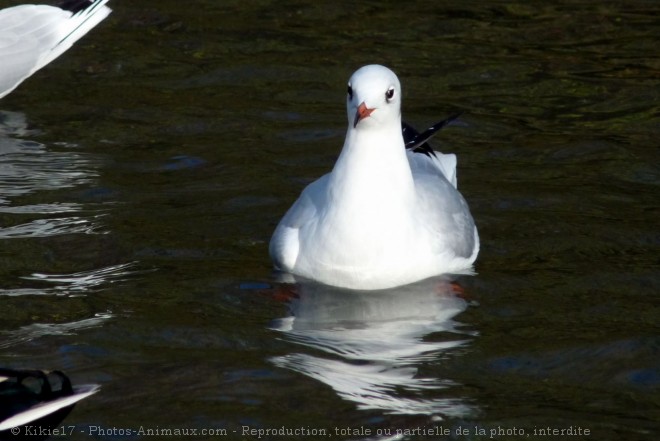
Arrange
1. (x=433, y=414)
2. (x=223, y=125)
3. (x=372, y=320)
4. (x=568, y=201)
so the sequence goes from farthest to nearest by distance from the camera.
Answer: (x=223, y=125)
(x=568, y=201)
(x=372, y=320)
(x=433, y=414)

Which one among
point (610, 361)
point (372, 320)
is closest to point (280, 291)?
point (372, 320)

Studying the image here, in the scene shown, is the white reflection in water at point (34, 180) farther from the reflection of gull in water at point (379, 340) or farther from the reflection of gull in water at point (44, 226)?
the reflection of gull in water at point (379, 340)

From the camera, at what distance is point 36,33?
10.3 meters

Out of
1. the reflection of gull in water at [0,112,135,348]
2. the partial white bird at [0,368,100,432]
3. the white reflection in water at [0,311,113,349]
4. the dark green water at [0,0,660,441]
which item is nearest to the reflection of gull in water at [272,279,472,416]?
the dark green water at [0,0,660,441]

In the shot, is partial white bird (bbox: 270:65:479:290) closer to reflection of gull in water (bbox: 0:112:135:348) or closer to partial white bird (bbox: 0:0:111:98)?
reflection of gull in water (bbox: 0:112:135:348)

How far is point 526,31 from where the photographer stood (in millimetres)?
11539

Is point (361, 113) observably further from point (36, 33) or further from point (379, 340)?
point (36, 33)

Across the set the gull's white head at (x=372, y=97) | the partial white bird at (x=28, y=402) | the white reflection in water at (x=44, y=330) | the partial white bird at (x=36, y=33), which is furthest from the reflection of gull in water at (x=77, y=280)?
the partial white bird at (x=36, y=33)

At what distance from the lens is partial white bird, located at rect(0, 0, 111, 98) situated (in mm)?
10016

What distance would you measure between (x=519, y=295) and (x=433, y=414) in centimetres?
141

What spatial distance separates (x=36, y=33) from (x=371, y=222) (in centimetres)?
427

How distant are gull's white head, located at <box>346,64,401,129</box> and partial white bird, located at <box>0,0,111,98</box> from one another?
12.6ft

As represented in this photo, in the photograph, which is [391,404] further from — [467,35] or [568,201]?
[467,35]

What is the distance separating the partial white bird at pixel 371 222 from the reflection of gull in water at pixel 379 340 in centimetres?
10
